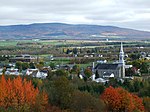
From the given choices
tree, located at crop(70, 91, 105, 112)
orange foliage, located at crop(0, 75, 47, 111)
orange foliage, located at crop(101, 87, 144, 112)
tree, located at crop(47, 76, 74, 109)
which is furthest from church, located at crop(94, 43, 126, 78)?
tree, located at crop(70, 91, 105, 112)

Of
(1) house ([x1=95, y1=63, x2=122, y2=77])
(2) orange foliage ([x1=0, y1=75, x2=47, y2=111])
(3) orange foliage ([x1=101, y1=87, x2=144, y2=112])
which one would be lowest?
(1) house ([x1=95, y1=63, x2=122, y2=77])

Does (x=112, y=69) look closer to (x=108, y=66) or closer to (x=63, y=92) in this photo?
(x=108, y=66)

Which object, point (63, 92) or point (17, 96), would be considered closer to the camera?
point (63, 92)

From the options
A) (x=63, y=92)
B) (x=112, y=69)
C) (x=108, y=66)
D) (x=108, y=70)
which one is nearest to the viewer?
(x=63, y=92)

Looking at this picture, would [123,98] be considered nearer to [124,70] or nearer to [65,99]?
[65,99]

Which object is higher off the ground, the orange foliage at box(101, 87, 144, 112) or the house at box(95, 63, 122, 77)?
the orange foliage at box(101, 87, 144, 112)

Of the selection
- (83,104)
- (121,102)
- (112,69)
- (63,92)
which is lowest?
(112,69)

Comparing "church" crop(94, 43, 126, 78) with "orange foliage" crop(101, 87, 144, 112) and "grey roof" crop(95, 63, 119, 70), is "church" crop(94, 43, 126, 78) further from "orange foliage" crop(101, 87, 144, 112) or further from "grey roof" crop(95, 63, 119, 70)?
"orange foliage" crop(101, 87, 144, 112)

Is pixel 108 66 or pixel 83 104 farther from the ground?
pixel 83 104

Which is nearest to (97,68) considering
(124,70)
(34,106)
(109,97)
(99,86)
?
(124,70)

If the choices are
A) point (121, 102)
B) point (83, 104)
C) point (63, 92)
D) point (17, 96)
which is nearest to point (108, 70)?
point (121, 102)
